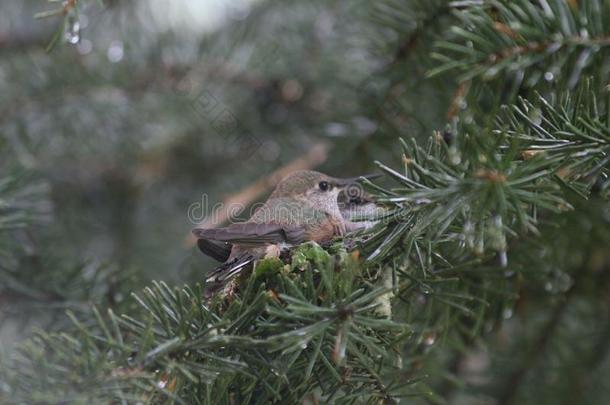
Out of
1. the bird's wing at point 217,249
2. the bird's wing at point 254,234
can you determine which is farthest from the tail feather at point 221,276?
the bird's wing at point 217,249

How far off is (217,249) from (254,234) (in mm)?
235

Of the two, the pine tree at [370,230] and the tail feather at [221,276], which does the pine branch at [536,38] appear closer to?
the pine tree at [370,230]

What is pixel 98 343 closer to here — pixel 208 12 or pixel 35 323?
pixel 35 323

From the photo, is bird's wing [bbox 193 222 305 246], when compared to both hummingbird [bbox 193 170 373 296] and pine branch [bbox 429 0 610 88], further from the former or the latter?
pine branch [bbox 429 0 610 88]

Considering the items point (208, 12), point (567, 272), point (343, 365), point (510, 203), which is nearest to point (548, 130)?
point (510, 203)

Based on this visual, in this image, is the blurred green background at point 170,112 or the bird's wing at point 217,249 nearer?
the bird's wing at point 217,249

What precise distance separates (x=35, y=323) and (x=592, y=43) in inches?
78.3

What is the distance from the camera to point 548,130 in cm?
176

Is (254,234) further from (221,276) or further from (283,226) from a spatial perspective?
(221,276)

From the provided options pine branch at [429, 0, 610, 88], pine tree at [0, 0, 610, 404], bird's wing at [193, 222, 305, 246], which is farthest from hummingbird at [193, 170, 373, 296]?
pine branch at [429, 0, 610, 88]

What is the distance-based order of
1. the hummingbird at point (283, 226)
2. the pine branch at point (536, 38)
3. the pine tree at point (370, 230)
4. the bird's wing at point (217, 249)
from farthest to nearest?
the bird's wing at point (217, 249)
the hummingbird at point (283, 226)
the pine branch at point (536, 38)
the pine tree at point (370, 230)

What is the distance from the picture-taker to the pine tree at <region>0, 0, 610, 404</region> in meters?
1.54

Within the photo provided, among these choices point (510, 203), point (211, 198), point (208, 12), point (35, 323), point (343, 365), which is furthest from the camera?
point (208, 12)

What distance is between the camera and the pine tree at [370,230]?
154 centimetres
